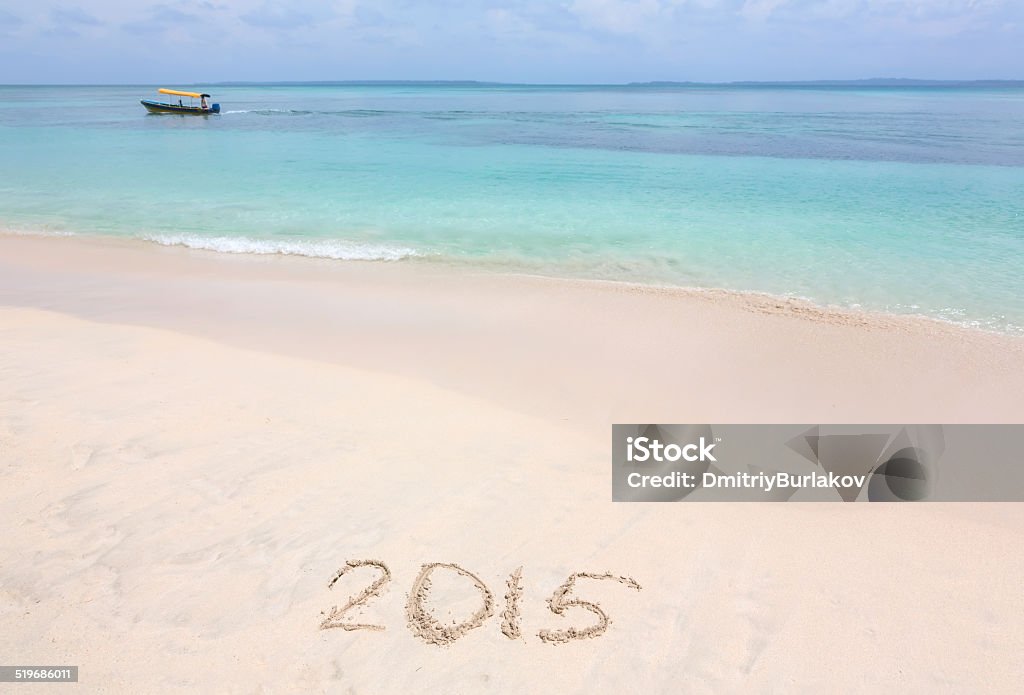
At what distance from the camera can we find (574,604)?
3.20m

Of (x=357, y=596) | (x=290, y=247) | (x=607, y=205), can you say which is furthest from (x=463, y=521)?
(x=607, y=205)

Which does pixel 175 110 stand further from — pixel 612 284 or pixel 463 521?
pixel 463 521

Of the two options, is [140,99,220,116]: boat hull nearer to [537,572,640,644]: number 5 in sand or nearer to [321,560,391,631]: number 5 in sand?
[321,560,391,631]: number 5 in sand

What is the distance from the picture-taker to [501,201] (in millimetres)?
15281

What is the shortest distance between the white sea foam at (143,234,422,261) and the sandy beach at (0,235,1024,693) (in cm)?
392

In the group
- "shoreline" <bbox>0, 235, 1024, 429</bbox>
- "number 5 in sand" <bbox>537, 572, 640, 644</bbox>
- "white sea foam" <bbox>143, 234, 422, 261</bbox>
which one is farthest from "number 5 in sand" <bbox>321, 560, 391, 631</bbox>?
"white sea foam" <bbox>143, 234, 422, 261</bbox>

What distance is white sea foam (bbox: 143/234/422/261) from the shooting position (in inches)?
430

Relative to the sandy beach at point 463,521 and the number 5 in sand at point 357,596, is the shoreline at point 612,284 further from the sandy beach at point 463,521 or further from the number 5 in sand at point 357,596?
the number 5 in sand at point 357,596

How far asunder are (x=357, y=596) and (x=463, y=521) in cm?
81

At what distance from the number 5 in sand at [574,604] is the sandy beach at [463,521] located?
0.03m

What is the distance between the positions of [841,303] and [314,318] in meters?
6.89

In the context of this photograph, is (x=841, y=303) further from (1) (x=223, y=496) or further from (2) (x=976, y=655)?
(1) (x=223, y=496)

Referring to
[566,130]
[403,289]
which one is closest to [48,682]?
[403,289]

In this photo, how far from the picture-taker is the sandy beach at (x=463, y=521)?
2908 mm
